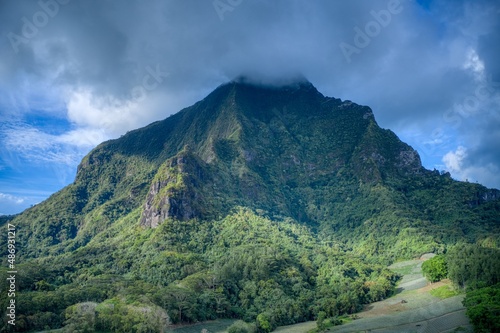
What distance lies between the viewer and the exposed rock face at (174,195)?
169875mm

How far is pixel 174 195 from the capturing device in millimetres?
171000

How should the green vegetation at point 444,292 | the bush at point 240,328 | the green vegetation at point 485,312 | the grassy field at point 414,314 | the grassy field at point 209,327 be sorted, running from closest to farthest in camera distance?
the green vegetation at point 485,312 < the grassy field at point 414,314 < the bush at point 240,328 < the grassy field at point 209,327 < the green vegetation at point 444,292

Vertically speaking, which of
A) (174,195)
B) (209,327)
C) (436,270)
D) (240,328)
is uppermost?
(174,195)

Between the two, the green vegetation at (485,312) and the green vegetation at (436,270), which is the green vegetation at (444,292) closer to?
the green vegetation at (436,270)

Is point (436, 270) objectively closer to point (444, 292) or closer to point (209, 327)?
point (444, 292)

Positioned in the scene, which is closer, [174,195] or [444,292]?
[444,292]

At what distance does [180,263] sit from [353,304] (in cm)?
5244

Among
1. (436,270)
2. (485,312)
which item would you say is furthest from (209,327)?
(436,270)

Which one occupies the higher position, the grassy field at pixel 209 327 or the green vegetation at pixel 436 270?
the green vegetation at pixel 436 270

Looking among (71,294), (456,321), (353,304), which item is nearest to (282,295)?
(353,304)

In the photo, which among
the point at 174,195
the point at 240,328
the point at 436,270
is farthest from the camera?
the point at 174,195

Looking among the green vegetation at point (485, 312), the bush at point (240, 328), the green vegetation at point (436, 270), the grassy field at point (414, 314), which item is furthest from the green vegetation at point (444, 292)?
the bush at point (240, 328)

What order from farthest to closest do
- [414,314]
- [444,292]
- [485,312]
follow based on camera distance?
[444,292], [414,314], [485,312]

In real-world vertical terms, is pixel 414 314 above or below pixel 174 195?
below
